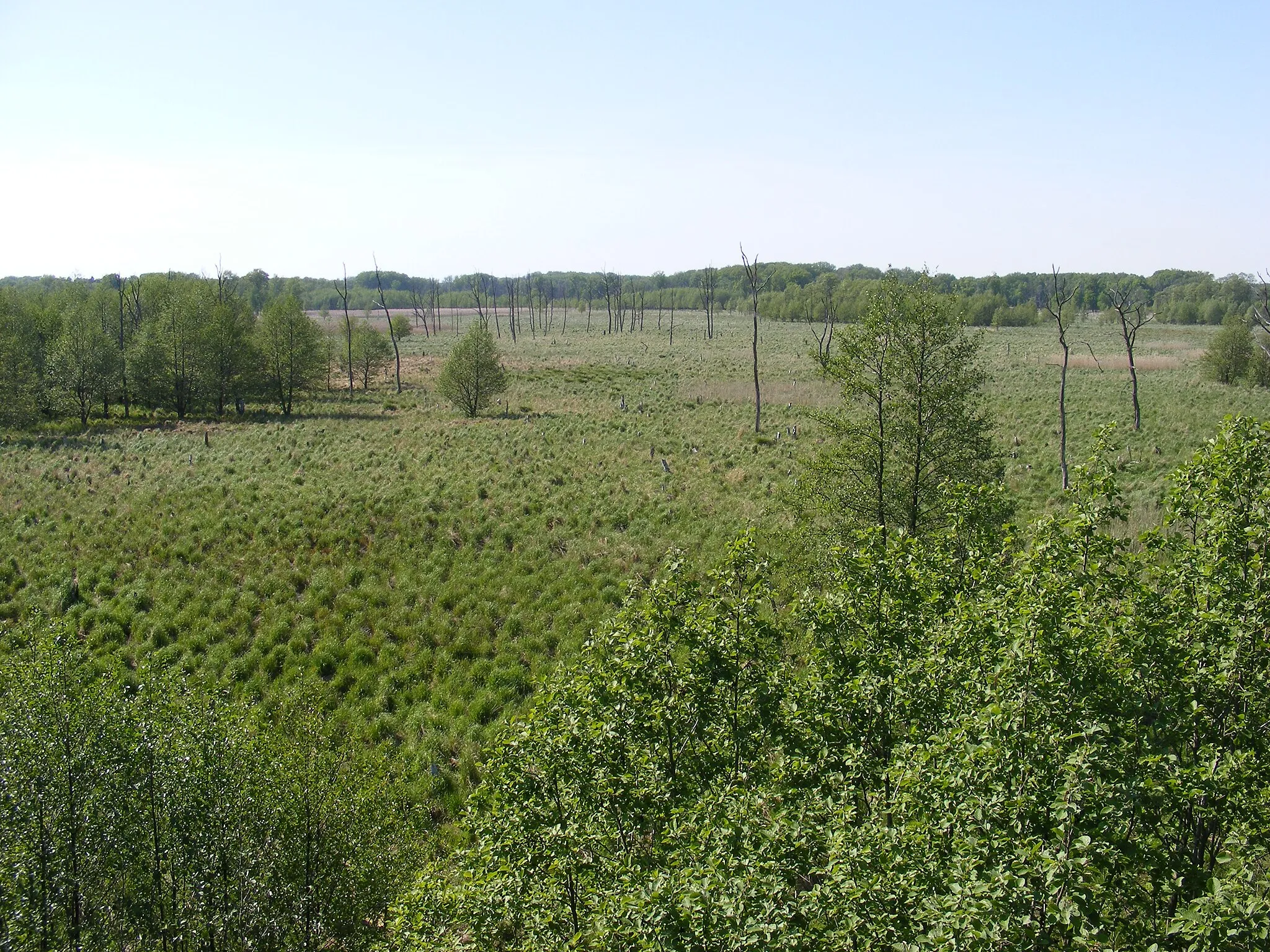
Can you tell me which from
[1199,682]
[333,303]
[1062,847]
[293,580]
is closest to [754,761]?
[1062,847]

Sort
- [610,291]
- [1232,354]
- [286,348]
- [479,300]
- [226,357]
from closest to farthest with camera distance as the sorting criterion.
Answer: [1232,354] < [226,357] < [286,348] < [479,300] < [610,291]

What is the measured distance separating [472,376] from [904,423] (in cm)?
3443

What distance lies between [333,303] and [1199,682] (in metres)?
195

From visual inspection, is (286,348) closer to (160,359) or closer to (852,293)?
(160,359)

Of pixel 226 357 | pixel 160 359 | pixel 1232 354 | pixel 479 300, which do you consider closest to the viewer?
pixel 160 359

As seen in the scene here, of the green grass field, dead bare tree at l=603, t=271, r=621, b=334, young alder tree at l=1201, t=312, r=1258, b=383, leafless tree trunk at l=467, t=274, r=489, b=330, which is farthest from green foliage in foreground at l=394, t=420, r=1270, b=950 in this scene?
dead bare tree at l=603, t=271, r=621, b=334

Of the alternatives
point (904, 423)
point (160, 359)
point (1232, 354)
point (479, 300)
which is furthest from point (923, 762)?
point (479, 300)

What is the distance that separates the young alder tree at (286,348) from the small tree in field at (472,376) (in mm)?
12144

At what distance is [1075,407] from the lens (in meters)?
42.0

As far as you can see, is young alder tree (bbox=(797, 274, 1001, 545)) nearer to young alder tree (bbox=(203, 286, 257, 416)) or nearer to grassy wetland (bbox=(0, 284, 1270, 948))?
grassy wetland (bbox=(0, 284, 1270, 948))

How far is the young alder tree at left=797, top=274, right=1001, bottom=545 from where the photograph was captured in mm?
17250

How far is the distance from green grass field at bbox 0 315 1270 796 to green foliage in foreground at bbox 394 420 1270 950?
5687mm

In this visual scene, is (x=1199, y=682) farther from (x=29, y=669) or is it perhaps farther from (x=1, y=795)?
(x=29, y=669)

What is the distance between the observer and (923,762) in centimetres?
623
